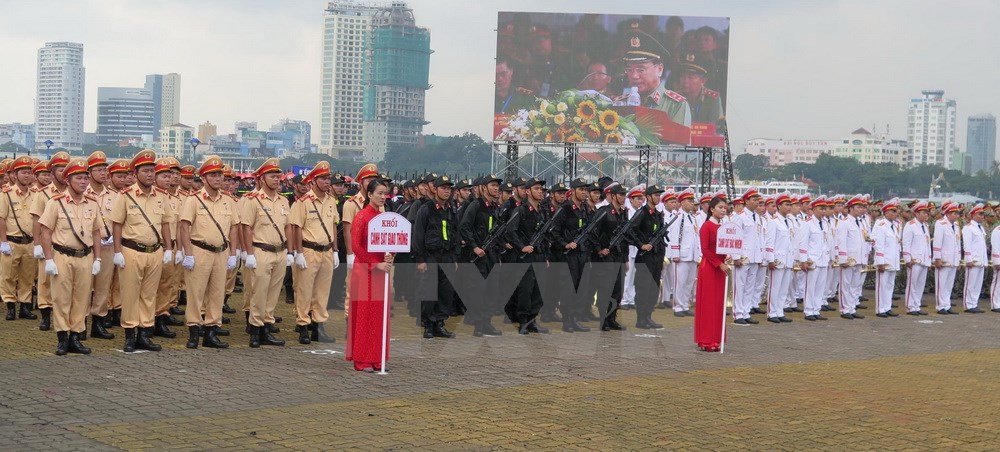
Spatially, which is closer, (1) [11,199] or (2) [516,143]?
(1) [11,199]

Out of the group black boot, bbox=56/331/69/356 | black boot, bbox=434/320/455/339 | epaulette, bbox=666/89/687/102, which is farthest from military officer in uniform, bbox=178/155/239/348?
epaulette, bbox=666/89/687/102

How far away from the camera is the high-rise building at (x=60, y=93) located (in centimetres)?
9856

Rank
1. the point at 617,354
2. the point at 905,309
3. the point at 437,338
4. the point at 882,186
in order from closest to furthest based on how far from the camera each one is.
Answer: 1. the point at 617,354
2. the point at 437,338
3. the point at 905,309
4. the point at 882,186

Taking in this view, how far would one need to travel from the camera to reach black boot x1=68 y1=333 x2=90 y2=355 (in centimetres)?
1095

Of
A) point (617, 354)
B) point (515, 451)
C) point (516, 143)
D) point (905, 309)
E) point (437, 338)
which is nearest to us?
point (515, 451)

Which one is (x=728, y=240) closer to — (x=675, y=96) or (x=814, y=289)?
(x=814, y=289)

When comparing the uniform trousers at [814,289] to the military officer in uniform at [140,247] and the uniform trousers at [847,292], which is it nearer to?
the uniform trousers at [847,292]

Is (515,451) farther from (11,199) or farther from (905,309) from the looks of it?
(905,309)

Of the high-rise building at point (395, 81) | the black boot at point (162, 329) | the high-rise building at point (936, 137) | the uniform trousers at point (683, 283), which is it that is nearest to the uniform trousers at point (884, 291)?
the uniform trousers at point (683, 283)

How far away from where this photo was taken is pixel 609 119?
41.3m

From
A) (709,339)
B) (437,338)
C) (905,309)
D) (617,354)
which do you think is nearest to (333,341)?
(437,338)

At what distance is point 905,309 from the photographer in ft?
65.7

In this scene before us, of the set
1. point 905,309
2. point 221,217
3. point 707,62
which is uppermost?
point 707,62

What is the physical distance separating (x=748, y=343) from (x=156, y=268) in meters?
7.00
